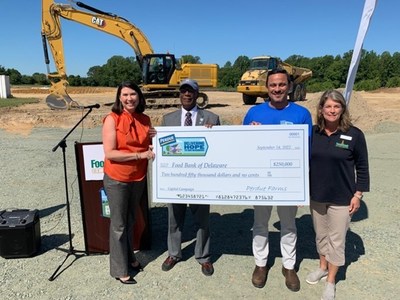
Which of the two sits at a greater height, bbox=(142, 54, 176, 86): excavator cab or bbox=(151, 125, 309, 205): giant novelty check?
bbox=(142, 54, 176, 86): excavator cab

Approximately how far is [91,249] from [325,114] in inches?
129

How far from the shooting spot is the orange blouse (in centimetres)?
363

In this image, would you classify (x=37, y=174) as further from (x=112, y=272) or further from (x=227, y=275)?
(x=227, y=275)

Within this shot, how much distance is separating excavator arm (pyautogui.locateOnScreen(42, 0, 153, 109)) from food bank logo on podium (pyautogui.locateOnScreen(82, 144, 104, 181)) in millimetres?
17229

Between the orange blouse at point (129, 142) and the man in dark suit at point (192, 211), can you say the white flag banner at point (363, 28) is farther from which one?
the orange blouse at point (129, 142)

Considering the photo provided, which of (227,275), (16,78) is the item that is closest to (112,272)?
(227,275)

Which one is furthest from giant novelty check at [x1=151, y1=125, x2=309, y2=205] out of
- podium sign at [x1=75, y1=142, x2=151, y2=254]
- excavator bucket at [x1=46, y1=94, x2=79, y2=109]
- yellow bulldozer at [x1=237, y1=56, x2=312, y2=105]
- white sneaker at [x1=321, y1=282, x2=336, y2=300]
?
yellow bulldozer at [x1=237, y1=56, x2=312, y2=105]

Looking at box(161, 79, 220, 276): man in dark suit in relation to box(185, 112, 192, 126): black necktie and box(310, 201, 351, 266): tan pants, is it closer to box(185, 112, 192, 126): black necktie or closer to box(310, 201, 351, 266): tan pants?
box(185, 112, 192, 126): black necktie

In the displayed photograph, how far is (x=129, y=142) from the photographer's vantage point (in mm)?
3660

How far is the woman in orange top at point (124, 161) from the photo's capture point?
3.61 meters

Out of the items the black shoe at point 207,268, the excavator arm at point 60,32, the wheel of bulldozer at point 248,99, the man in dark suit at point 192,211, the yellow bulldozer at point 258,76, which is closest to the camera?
the man in dark suit at point 192,211

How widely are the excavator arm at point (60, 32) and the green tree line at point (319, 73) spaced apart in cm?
3870

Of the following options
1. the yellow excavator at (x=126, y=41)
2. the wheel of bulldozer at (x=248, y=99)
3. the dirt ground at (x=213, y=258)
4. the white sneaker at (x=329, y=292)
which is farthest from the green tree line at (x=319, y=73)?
the white sneaker at (x=329, y=292)

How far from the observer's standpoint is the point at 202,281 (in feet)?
13.5
